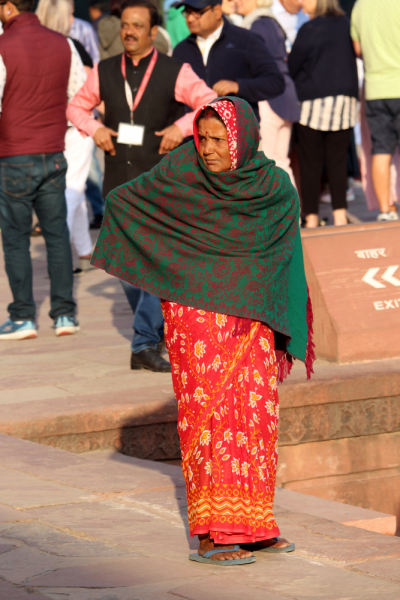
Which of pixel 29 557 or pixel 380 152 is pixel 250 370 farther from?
pixel 380 152

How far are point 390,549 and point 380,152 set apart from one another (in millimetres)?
6284

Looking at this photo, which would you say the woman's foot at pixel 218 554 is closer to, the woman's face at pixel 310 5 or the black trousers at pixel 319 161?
the black trousers at pixel 319 161

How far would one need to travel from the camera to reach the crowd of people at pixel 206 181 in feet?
12.1

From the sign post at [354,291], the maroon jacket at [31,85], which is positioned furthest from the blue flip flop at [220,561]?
the maroon jacket at [31,85]

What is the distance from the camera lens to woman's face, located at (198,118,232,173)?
3.64 metres

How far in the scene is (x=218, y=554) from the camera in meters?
3.67

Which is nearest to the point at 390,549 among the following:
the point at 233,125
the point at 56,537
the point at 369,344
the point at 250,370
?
the point at 250,370

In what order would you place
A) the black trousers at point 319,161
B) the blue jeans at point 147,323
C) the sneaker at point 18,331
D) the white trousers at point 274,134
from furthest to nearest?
the white trousers at point 274,134 < the black trousers at point 319,161 < the sneaker at point 18,331 < the blue jeans at point 147,323

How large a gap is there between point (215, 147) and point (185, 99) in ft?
9.60

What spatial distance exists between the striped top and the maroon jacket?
3.24m

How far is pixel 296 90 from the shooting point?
9.97 meters

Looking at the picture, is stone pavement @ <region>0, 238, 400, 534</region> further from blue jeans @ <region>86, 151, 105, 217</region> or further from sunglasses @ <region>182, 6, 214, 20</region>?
blue jeans @ <region>86, 151, 105, 217</region>

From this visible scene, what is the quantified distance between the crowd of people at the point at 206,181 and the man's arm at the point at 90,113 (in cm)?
1

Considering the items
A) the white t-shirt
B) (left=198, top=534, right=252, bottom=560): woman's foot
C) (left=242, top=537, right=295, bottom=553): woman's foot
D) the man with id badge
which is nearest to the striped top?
the white t-shirt
